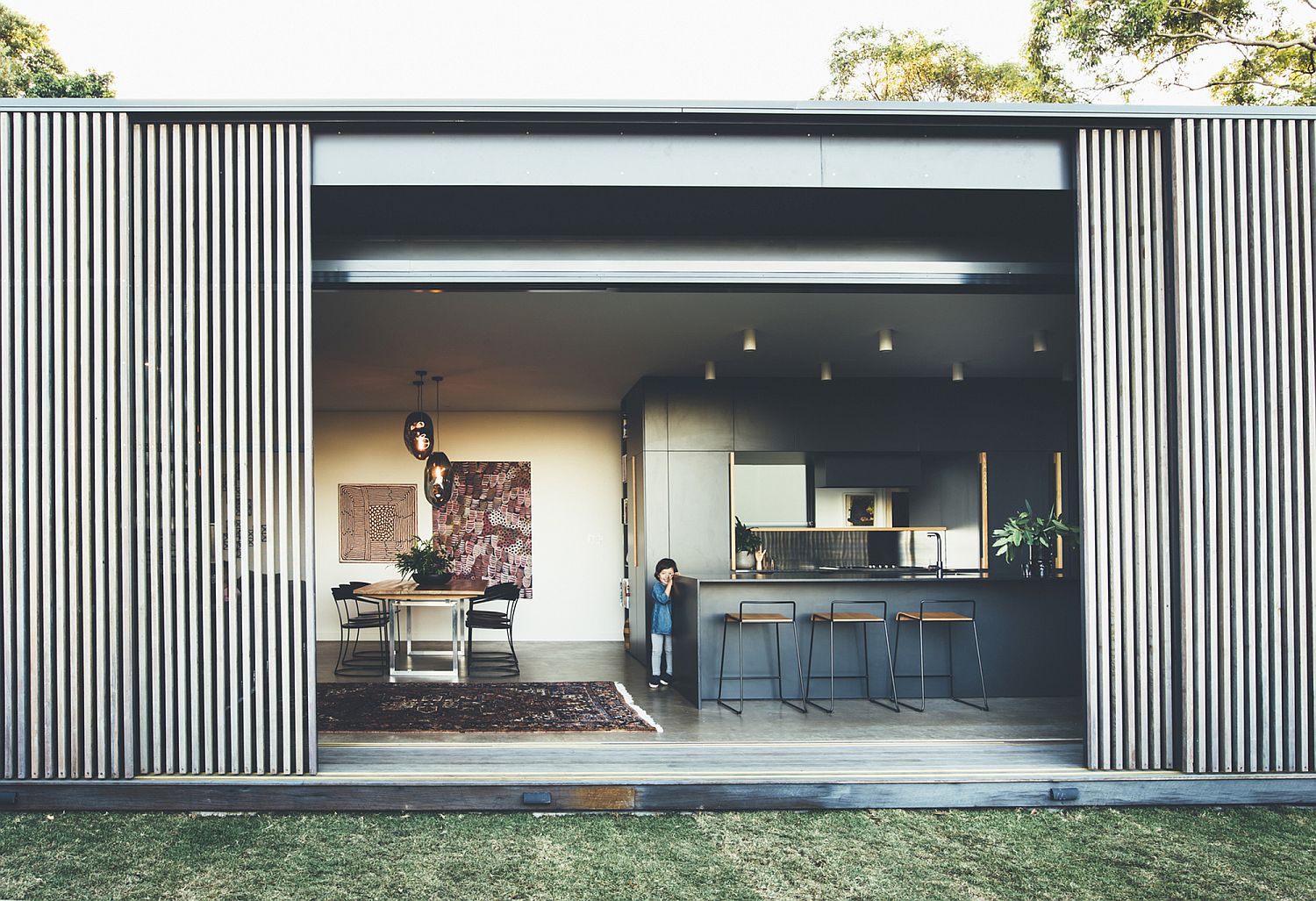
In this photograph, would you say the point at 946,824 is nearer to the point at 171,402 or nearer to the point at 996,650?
the point at 996,650

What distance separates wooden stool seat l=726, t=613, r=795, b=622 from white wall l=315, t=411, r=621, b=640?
440 cm

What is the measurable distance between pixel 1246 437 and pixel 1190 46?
1289 cm

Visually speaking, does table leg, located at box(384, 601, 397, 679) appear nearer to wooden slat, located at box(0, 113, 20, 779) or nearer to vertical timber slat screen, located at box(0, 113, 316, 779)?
vertical timber slat screen, located at box(0, 113, 316, 779)

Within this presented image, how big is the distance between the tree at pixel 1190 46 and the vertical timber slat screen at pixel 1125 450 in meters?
12.1

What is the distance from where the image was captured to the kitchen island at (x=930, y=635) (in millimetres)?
7316

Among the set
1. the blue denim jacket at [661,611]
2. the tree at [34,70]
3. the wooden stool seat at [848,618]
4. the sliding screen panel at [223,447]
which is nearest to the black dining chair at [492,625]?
the blue denim jacket at [661,611]

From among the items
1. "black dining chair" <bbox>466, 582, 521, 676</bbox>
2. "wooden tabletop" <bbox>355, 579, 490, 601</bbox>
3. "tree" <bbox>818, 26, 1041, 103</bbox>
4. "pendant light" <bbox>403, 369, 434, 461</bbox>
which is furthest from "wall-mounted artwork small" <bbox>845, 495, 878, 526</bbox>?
"tree" <bbox>818, 26, 1041, 103</bbox>

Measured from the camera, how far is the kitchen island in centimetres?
732

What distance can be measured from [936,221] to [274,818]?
184 inches

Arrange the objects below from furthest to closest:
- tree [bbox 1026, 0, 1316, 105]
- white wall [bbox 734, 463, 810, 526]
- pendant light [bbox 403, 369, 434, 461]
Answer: tree [bbox 1026, 0, 1316, 105], white wall [bbox 734, 463, 810, 526], pendant light [bbox 403, 369, 434, 461]

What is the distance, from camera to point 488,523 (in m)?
11.3

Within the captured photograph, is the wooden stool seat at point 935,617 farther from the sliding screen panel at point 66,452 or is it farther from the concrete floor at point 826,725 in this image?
the sliding screen panel at point 66,452

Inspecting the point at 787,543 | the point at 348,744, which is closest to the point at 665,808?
the point at 348,744

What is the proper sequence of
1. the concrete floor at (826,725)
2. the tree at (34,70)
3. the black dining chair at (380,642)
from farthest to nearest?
1. the tree at (34,70)
2. the black dining chair at (380,642)
3. the concrete floor at (826,725)
